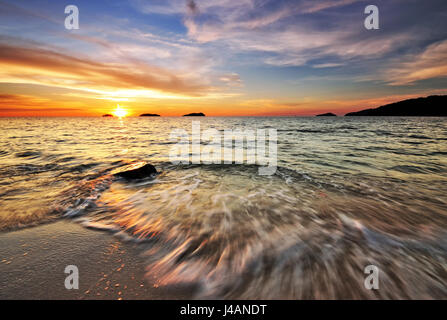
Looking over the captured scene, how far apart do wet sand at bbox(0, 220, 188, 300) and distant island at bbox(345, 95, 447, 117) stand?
589ft

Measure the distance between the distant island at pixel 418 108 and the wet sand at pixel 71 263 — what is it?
179m

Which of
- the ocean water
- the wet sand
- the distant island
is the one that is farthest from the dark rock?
the distant island

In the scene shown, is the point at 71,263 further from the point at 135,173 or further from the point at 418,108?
the point at 418,108

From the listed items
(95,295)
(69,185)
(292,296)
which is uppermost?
(69,185)

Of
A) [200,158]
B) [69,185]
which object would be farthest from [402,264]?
[200,158]

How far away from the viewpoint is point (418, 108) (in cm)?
12425

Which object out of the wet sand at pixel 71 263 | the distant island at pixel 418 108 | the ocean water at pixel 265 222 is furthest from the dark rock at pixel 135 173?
the distant island at pixel 418 108

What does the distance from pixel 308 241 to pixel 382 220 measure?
2.10m

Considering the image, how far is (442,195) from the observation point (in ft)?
16.8

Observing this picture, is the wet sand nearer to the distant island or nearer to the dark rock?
the dark rock

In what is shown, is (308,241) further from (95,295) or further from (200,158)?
(200,158)

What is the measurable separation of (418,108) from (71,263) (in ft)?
619

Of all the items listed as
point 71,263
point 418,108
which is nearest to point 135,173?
point 71,263
